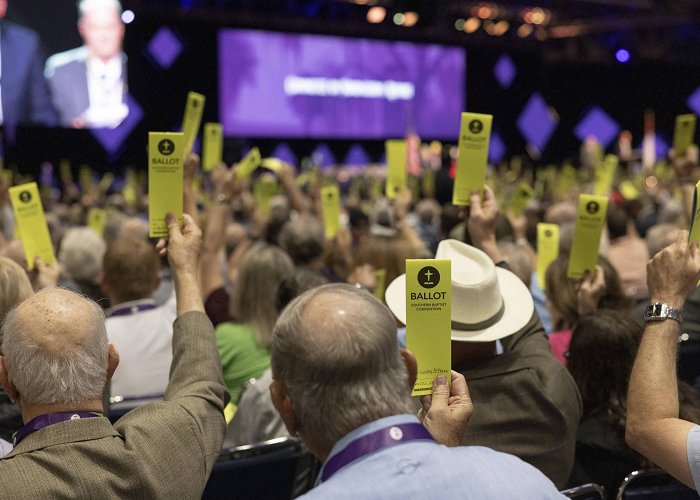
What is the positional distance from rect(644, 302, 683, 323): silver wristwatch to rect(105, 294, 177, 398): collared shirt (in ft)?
6.77

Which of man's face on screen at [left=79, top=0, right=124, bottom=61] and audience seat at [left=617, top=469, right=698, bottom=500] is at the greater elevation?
man's face on screen at [left=79, top=0, right=124, bottom=61]

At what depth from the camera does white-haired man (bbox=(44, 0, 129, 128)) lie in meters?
14.7

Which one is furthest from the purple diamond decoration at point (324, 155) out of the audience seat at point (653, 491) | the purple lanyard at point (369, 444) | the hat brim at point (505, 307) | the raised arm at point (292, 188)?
the purple lanyard at point (369, 444)

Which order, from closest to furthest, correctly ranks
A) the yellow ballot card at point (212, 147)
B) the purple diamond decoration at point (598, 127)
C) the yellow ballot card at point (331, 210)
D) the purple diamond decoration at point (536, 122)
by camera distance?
the yellow ballot card at point (212, 147) < the yellow ballot card at point (331, 210) < the purple diamond decoration at point (536, 122) < the purple diamond decoration at point (598, 127)

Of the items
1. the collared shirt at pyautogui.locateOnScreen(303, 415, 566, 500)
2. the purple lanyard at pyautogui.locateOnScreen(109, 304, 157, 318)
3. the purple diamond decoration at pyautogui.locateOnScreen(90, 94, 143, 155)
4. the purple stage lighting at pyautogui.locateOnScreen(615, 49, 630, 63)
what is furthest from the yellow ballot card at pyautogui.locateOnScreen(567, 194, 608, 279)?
the purple stage lighting at pyautogui.locateOnScreen(615, 49, 630, 63)

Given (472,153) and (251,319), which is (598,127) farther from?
(472,153)

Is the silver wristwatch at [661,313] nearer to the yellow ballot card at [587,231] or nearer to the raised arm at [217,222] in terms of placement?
the yellow ballot card at [587,231]

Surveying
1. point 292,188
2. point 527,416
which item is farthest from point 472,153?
point 292,188

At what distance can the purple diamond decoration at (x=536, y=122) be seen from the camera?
79.5 feet

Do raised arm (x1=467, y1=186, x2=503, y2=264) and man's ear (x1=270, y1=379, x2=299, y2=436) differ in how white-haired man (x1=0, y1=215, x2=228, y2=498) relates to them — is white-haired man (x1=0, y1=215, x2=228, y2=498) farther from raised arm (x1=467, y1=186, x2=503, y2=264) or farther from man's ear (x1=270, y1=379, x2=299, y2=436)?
raised arm (x1=467, y1=186, x2=503, y2=264)

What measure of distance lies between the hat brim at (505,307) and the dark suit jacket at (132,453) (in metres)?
0.63

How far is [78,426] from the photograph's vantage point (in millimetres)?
1834

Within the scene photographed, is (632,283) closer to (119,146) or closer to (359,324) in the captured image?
(359,324)

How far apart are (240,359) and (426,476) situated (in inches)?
91.0
